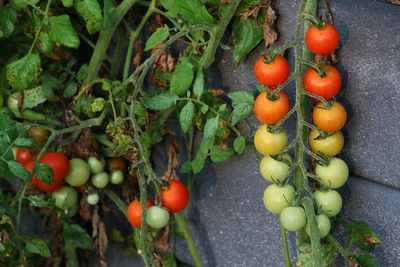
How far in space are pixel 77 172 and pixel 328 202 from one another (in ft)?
2.07

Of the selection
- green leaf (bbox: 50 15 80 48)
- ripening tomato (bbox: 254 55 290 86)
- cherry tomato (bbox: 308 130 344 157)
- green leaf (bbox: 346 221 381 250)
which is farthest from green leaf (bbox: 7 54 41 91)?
green leaf (bbox: 346 221 381 250)

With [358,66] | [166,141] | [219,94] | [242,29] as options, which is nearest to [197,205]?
[166,141]

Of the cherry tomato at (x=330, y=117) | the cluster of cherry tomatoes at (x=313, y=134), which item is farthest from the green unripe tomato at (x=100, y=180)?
the cherry tomato at (x=330, y=117)

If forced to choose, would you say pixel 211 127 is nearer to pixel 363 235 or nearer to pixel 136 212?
pixel 136 212

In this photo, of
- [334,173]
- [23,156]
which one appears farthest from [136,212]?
[334,173]

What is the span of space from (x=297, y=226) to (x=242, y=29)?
46 centimetres

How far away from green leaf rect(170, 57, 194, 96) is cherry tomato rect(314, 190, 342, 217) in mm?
374

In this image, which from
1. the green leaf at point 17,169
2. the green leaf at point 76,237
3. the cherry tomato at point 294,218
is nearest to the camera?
the cherry tomato at point 294,218

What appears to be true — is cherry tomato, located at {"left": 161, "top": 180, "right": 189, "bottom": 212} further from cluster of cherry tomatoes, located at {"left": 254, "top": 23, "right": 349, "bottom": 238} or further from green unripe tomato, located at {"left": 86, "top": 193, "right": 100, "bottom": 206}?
green unripe tomato, located at {"left": 86, "top": 193, "right": 100, "bottom": 206}

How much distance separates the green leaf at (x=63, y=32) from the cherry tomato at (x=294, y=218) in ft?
1.87

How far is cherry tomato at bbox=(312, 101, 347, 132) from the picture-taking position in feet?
4.40

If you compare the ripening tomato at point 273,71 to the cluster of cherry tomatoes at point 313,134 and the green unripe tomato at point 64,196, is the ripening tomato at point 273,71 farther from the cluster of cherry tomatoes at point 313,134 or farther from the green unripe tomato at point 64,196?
the green unripe tomato at point 64,196

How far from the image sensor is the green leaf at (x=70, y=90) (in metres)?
1.75

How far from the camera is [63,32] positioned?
156 centimetres
